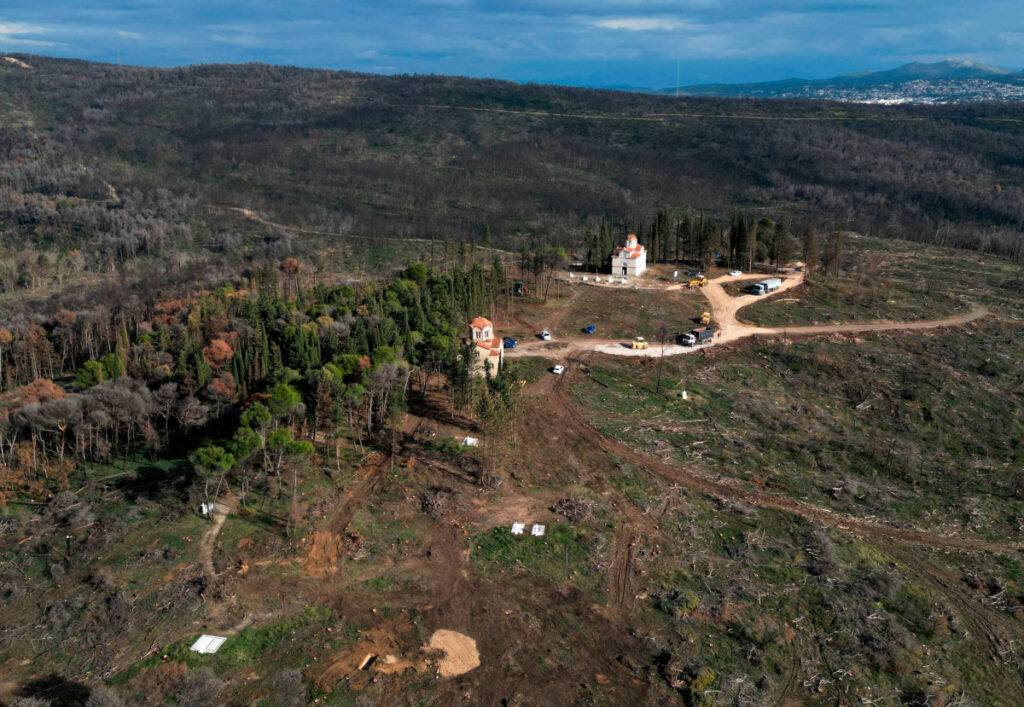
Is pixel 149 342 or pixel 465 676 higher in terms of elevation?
pixel 149 342

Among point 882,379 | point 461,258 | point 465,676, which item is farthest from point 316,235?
point 465,676

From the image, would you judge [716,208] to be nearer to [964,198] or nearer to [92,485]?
[964,198]

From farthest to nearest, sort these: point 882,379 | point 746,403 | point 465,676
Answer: point 882,379, point 746,403, point 465,676

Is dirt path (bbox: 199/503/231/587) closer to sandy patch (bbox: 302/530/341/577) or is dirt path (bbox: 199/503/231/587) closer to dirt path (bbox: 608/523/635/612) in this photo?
sandy patch (bbox: 302/530/341/577)

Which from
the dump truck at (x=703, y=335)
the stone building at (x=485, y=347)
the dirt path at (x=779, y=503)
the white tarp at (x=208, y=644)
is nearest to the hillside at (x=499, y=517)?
the dirt path at (x=779, y=503)

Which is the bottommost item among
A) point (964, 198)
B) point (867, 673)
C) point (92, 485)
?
point (867, 673)

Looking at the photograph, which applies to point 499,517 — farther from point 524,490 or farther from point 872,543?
point 872,543

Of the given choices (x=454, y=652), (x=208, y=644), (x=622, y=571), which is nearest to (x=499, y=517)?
(x=622, y=571)
